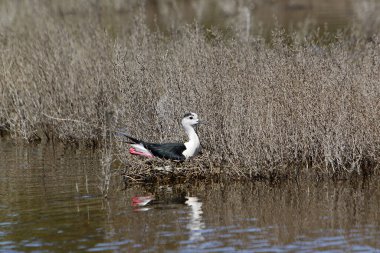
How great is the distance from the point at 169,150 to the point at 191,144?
0.29m

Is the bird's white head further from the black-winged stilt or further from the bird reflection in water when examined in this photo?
the bird reflection in water

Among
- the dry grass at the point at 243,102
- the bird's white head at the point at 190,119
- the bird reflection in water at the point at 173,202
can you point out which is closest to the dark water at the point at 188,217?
the bird reflection in water at the point at 173,202

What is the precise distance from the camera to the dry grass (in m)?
11.3

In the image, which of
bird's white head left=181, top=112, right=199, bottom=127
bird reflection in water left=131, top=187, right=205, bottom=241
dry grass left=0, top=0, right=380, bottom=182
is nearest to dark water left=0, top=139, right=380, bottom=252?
bird reflection in water left=131, top=187, right=205, bottom=241

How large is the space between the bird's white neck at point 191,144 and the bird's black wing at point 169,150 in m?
0.05

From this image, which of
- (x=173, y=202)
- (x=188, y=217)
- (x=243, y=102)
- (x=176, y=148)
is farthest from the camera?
(x=243, y=102)

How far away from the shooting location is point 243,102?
37.5 ft

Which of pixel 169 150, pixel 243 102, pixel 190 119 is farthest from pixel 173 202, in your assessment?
pixel 243 102

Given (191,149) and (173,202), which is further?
(191,149)

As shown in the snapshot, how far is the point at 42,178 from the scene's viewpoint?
486 inches

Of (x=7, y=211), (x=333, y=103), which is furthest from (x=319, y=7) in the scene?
(x=7, y=211)

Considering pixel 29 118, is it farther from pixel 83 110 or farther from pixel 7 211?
pixel 7 211

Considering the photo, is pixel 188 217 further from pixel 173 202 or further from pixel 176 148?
pixel 176 148

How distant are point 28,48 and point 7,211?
6094mm
